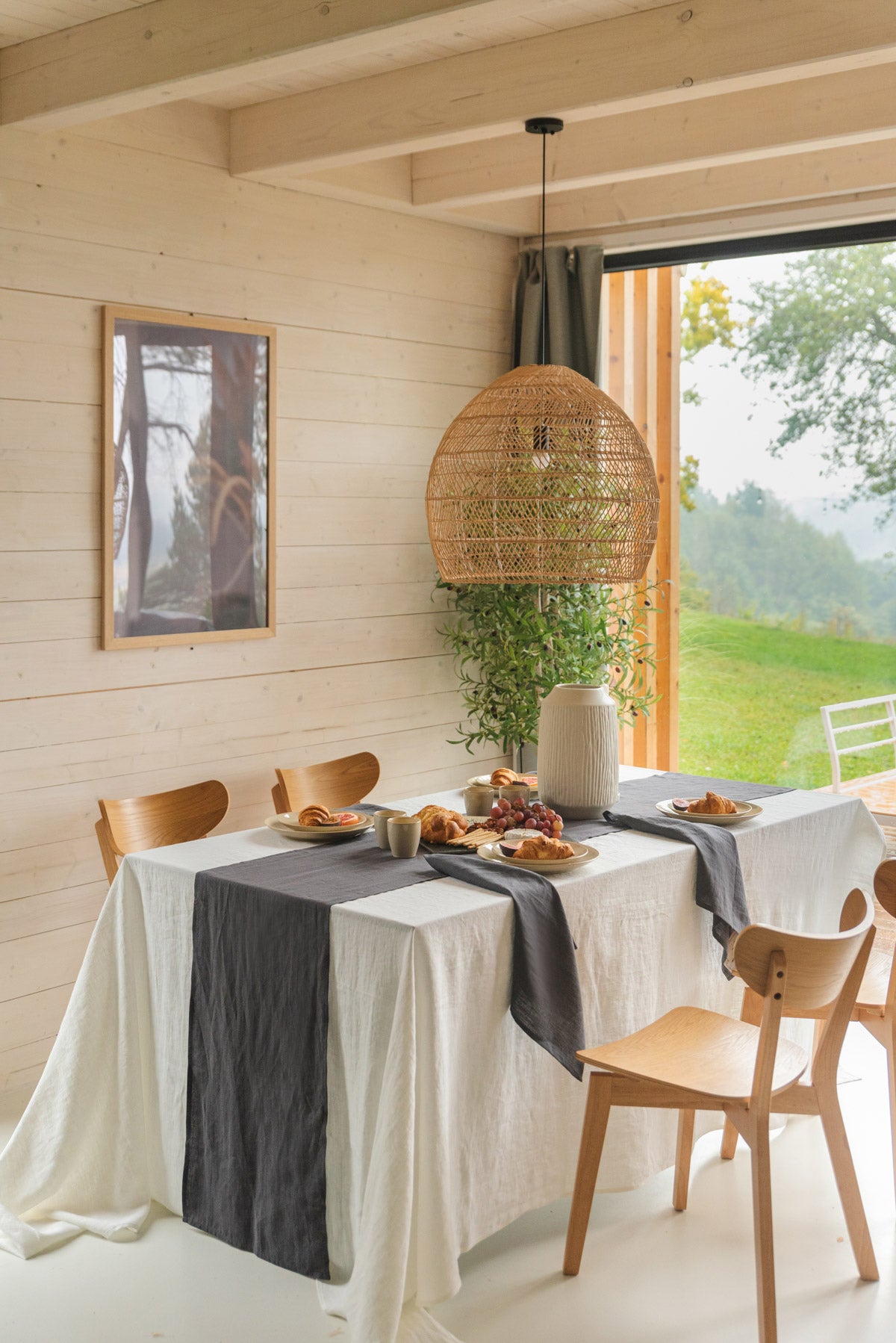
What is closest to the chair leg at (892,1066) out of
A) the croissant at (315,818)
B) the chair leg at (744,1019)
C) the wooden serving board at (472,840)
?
the chair leg at (744,1019)

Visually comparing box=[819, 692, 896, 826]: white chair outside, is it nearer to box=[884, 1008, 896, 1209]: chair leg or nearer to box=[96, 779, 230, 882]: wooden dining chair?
box=[884, 1008, 896, 1209]: chair leg

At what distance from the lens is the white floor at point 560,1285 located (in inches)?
92.7

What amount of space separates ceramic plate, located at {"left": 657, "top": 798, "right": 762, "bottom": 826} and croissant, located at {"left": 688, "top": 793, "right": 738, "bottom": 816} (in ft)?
0.04

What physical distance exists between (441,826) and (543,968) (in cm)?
47

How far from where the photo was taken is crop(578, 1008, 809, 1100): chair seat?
2359 millimetres

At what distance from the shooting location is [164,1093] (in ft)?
8.75

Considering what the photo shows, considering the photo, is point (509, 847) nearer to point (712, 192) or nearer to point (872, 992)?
point (872, 992)

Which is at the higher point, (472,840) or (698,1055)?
(472,840)

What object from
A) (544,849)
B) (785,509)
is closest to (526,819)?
(544,849)

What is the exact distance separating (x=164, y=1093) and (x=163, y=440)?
1.76 meters

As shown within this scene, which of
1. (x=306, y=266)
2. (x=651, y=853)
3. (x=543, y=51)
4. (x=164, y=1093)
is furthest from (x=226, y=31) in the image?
(x=164, y=1093)

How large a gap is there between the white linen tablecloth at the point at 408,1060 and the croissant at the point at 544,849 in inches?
2.7

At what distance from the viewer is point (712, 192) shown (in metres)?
4.11

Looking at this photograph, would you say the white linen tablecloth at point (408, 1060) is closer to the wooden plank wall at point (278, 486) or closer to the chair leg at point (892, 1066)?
the chair leg at point (892, 1066)
